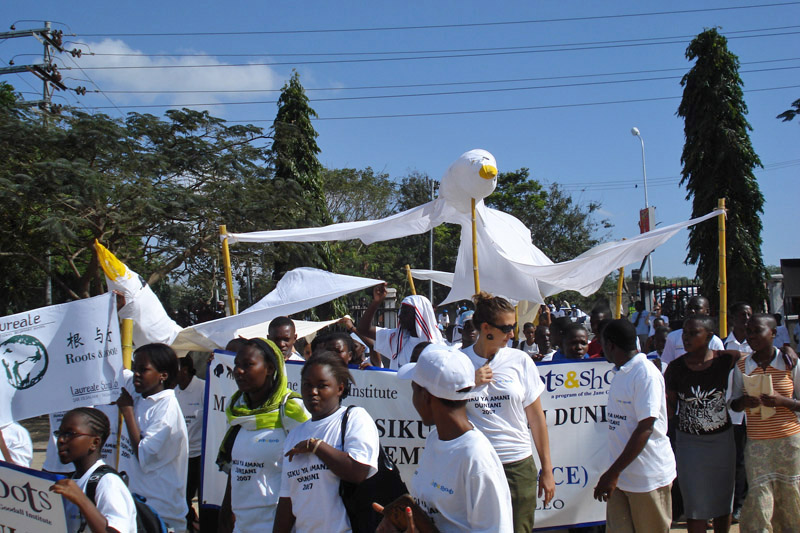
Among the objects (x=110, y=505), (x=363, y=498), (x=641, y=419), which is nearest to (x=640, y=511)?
(x=641, y=419)

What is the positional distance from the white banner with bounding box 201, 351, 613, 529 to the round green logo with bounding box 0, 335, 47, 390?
1.10m

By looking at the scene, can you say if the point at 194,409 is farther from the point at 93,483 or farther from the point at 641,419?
the point at 641,419

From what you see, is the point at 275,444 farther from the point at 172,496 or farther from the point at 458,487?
the point at 458,487

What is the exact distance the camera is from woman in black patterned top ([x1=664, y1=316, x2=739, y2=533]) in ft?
14.8

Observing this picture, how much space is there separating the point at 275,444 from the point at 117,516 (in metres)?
0.77

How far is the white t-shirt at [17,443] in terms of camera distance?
4.46m

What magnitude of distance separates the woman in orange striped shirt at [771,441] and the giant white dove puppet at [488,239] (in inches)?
70.8

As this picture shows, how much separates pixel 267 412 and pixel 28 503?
1.16 meters

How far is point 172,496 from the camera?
12.6ft

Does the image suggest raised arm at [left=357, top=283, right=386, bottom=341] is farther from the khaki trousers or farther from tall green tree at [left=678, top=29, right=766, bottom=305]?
tall green tree at [left=678, top=29, right=766, bottom=305]

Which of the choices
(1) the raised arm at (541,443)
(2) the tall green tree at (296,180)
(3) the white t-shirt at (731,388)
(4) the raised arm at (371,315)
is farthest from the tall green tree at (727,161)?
(1) the raised arm at (541,443)

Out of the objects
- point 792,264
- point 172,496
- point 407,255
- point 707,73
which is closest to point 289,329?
point 172,496

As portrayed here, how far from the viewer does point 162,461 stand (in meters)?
3.85

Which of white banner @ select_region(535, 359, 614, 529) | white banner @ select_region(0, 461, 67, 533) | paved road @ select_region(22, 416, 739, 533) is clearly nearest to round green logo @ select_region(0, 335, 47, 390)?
white banner @ select_region(0, 461, 67, 533)
